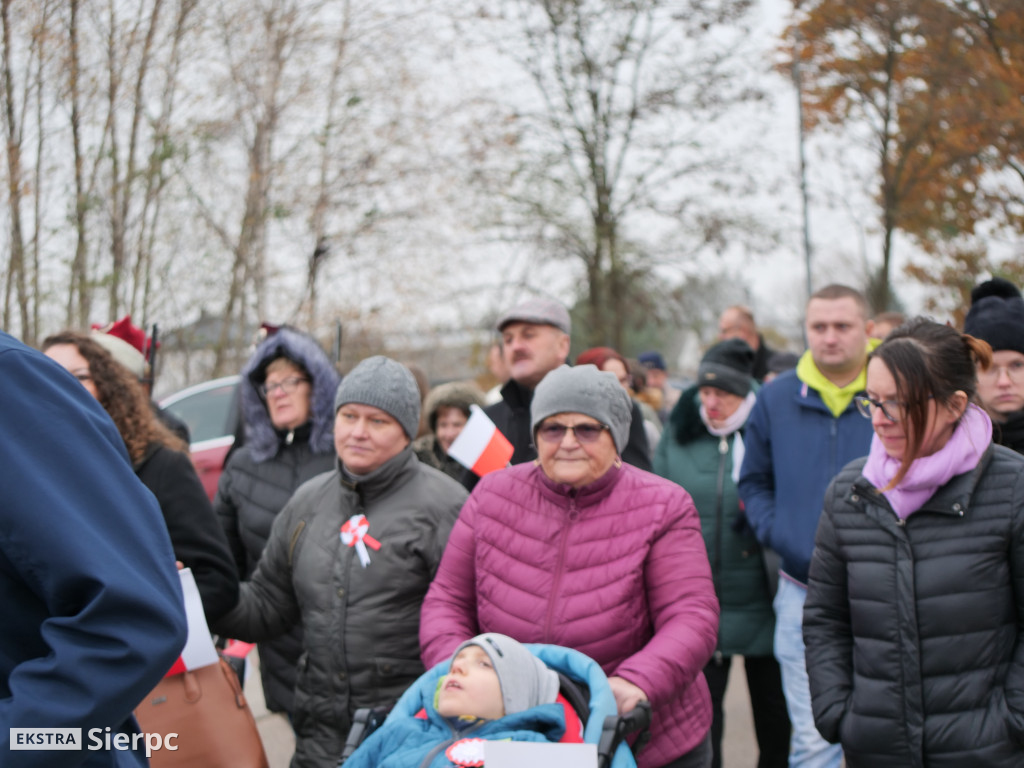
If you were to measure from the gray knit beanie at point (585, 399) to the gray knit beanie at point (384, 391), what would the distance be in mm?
644

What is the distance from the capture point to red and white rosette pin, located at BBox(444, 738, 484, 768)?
2.33 m

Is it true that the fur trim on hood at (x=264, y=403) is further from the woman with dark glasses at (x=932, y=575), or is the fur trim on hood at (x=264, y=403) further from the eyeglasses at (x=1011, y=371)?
the eyeglasses at (x=1011, y=371)

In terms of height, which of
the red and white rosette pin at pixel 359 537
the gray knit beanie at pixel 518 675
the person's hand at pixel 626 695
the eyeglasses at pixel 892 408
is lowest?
the person's hand at pixel 626 695

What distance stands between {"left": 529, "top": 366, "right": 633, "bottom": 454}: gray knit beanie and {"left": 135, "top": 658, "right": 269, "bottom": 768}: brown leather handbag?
4.09 ft

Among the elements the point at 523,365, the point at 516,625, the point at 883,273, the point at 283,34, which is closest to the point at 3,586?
the point at 516,625

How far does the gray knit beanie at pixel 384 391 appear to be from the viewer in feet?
11.1

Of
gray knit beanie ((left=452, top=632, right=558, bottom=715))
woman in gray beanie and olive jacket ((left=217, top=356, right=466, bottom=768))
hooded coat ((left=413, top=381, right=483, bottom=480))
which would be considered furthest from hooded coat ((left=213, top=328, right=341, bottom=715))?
gray knit beanie ((left=452, top=632, right=558, bottom=715))

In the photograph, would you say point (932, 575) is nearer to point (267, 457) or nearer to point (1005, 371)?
point (1005, 371)

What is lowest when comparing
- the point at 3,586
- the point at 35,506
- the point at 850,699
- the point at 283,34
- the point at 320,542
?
the point at 850,699

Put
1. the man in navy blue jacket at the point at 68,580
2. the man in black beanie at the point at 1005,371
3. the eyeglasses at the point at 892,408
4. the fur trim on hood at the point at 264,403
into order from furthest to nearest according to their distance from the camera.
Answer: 1. the fur trim on hood at the point at 264,403
2. the man in black beanie at the point at 1005,371
3. the eyeglasses at the point at 892,408
4. the man in navy blue jacket at the point at 68,580

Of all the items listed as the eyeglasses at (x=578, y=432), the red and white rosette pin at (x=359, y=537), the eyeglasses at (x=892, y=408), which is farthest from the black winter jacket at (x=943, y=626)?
the red and white rosette pin at (x=359, y=537)

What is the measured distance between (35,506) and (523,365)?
287 centimetres

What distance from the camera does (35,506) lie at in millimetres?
1394

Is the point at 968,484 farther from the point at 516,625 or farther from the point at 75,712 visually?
the point at 75,712
